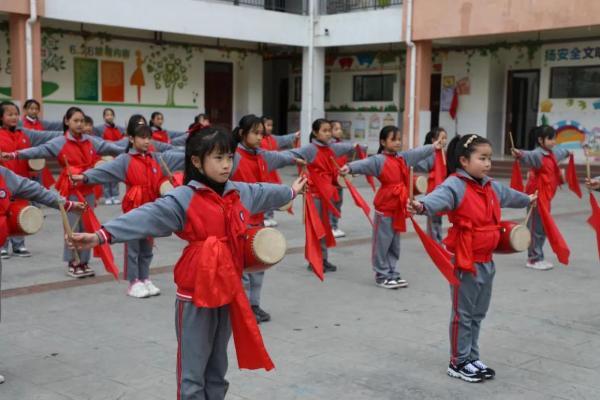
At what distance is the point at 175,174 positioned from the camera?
5.91 m

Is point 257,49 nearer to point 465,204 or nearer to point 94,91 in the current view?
point 94,91

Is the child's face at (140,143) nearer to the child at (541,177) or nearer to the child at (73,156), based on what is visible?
the child at (73,156)

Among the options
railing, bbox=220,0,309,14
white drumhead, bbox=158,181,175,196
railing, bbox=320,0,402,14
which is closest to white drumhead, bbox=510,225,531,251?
white drumhead, bbox=158,181,175,196

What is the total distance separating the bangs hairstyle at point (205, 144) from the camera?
10.3 ft

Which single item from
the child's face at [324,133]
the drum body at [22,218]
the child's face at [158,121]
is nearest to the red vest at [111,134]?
the child's face at [158,121]

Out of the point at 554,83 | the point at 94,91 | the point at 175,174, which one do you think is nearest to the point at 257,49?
the point at 94,91

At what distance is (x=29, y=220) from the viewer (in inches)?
169

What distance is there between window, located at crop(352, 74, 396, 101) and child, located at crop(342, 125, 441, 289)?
13586mm

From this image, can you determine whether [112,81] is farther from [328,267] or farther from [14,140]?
[328,267]

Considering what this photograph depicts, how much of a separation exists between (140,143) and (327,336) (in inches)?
91.6

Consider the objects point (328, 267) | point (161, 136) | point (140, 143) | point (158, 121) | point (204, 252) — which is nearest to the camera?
point (204, 252)

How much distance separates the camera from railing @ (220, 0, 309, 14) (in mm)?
18417

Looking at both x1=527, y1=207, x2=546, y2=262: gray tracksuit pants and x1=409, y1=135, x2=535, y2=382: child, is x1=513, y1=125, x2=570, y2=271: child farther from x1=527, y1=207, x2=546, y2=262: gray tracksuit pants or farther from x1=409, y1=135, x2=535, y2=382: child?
x1=409, y1=135, x2=535, y2=382: child

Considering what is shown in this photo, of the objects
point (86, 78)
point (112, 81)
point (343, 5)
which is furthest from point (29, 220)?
point (343, 5)
